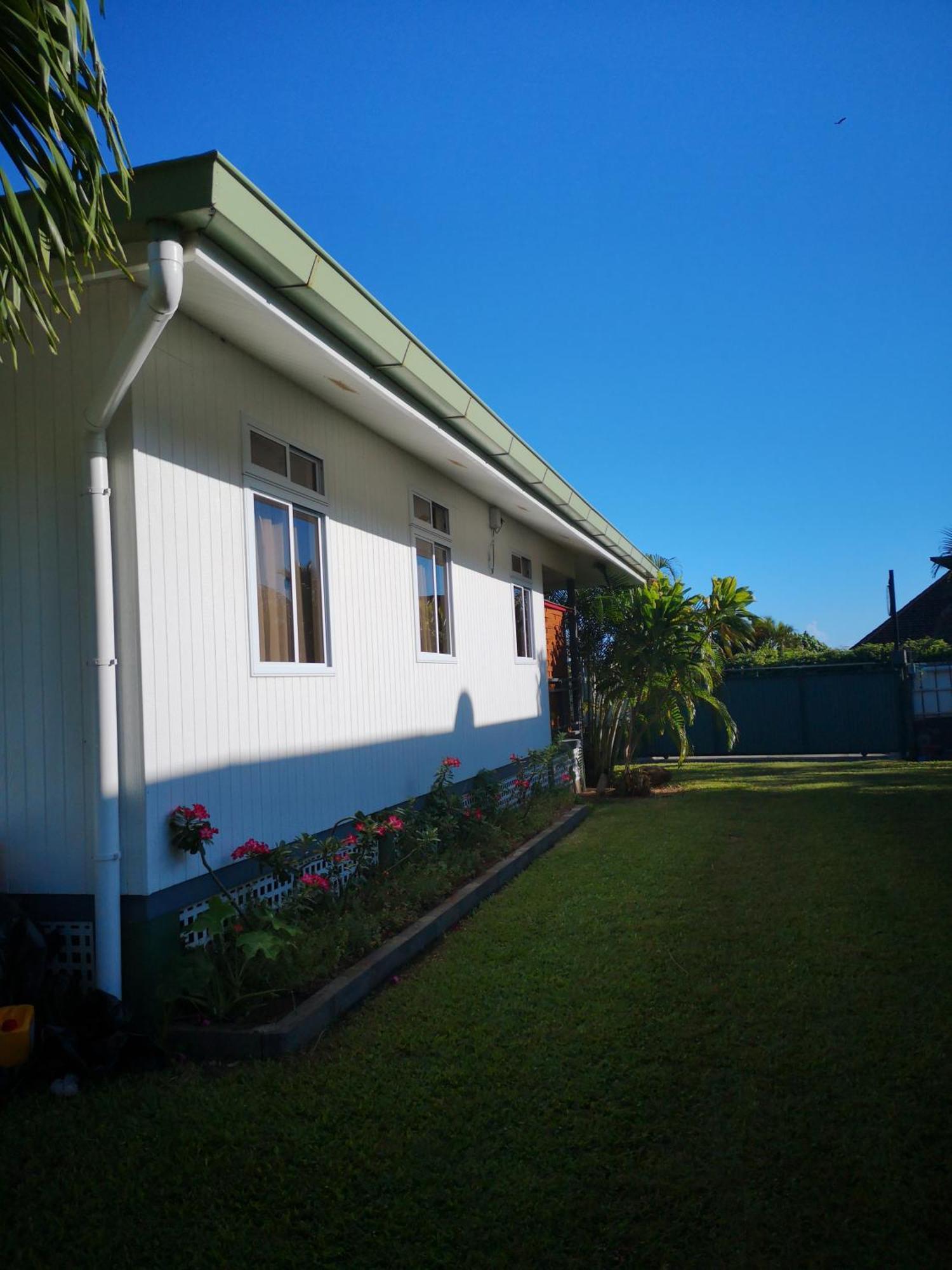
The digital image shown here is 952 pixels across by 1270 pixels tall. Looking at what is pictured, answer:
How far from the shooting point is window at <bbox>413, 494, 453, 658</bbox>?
7.69m

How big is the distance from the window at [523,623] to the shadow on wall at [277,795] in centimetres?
270

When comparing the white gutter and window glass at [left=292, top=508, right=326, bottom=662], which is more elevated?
the white gutter

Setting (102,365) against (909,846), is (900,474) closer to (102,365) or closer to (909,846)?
(909,846)

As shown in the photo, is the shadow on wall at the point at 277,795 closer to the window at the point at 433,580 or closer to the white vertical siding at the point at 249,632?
the white vertical siding at the point at 249,632

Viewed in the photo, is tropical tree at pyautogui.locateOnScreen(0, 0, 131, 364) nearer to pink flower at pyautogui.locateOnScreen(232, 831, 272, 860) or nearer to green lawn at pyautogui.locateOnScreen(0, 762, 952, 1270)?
pink flower at pyautogui.locateOnScreen(232, 831, 272, 860)

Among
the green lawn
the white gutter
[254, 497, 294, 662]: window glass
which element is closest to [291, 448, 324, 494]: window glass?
[254, 497, 294, 662]: window glass

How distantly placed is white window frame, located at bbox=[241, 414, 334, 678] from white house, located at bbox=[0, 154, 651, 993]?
0.01m

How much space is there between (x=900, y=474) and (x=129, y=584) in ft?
102

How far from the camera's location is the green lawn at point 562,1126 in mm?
2508

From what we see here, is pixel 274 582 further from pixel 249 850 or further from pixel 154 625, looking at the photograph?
pixel 249 850

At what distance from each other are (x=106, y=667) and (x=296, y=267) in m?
1.85

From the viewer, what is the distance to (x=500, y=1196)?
2.70m

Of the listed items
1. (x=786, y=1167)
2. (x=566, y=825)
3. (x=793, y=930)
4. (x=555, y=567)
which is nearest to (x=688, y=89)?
(x=555, y=567)

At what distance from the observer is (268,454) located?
5.32m
